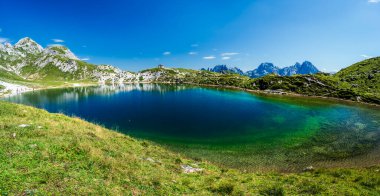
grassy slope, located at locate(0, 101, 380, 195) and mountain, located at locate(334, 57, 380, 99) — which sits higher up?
mountain, located at locate(334, 57, 380, 99)

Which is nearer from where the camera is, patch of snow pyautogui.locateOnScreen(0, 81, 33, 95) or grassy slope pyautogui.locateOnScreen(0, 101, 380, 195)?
grassy slope pyautogui.locateOnScreen(0, 101, 380, 195)

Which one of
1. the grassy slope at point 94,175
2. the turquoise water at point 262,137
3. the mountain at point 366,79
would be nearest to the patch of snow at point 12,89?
the turquoise water at point 262,137

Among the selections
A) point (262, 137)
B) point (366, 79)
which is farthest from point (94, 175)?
point (366, 79)

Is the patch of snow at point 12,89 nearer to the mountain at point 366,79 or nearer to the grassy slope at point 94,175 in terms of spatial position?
the grassy slope at point 94,175

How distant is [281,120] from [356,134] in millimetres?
22167

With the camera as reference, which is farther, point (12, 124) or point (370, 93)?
point (370, 93)

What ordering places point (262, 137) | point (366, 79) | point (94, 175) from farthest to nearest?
point (366, 79)
point (262, 137)
point (94, 175)

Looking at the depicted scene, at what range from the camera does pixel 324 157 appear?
1558 inches

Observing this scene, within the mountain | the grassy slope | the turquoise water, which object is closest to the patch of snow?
the turquoise water

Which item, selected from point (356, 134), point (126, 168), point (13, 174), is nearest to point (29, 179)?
point (13, 174)

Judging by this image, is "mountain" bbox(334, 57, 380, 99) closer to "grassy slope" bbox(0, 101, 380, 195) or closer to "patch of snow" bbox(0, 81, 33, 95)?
"grassy slope" bbox(0, 101, 380, 195)

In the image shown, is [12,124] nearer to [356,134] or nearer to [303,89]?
[356,134]

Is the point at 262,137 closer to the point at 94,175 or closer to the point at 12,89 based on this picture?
the point at 94,175

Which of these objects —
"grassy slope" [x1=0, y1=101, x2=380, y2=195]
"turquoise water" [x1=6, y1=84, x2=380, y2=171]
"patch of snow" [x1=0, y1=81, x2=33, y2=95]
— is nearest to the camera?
"grassy slope" [x1=0, y1=101, x2=380, y2=195]
